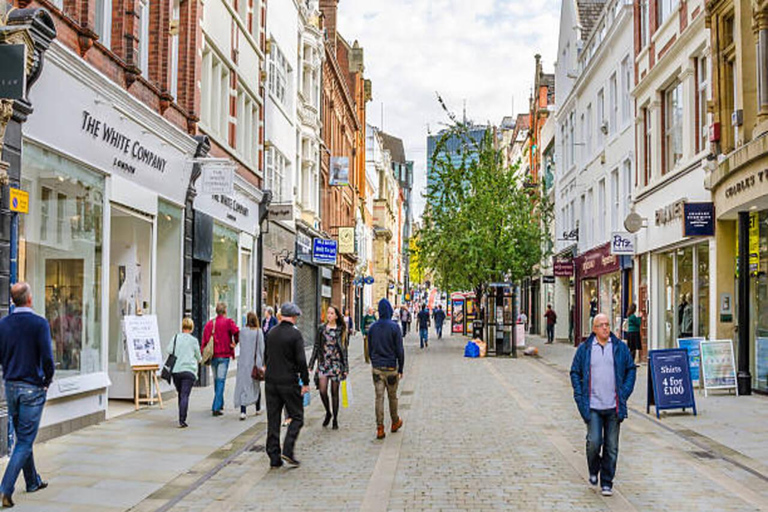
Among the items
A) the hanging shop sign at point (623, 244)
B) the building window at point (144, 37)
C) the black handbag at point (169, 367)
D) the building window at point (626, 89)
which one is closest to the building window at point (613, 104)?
the building window at point (626, 89)

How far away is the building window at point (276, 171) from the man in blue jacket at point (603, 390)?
1870 cm

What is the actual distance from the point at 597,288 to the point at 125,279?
71.2ft

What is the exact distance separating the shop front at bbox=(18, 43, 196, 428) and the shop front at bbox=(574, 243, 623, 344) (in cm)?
1678

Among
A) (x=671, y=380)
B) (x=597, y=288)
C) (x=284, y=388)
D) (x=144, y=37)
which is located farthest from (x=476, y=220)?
(x=284, y=388)

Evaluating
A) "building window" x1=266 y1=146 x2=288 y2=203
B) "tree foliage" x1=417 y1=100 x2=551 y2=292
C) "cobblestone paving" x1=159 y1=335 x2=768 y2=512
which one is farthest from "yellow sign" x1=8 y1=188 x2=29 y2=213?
"tree foliage" x1=417 y1=100 x2=551 y2=292

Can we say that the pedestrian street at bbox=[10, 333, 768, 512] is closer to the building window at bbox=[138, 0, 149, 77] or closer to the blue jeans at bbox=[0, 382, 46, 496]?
the blue jeans at bbox=[0, 382, 46, 496]

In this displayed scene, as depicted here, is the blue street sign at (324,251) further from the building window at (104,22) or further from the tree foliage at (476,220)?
the building window at (104,22)

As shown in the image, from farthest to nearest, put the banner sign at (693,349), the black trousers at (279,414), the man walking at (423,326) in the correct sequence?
the man walking at (423,326) < the banner sign at (693,349) < the black trousers at (279,414)

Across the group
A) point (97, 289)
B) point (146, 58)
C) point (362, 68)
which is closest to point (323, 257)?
point (146, 58)

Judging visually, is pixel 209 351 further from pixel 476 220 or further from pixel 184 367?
pixel 476 220

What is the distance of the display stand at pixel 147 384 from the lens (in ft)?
45.8

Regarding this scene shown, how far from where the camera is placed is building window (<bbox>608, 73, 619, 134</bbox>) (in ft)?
96.5

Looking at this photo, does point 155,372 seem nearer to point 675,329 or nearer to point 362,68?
point 675,329

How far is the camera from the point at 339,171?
3897cm
